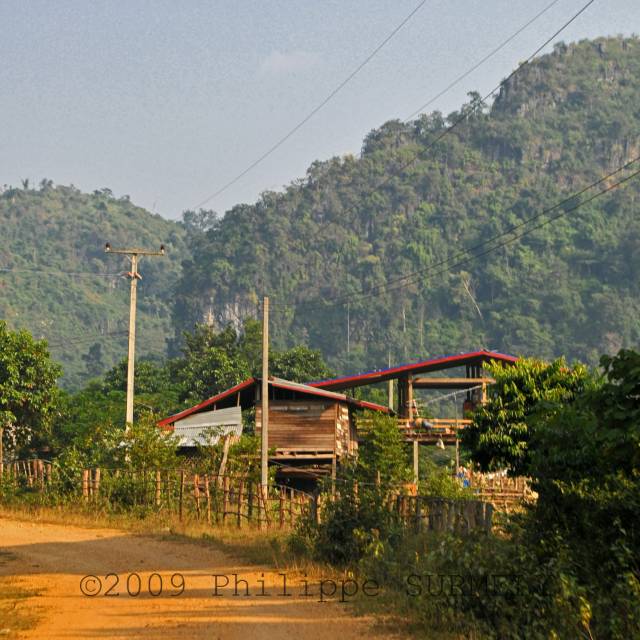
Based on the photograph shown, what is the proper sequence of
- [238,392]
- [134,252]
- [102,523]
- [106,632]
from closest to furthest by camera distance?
[106,632] → [102,523] → [134,252] → [238,392]

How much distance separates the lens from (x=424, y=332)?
18688 cm

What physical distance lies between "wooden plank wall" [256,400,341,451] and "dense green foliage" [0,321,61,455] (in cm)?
1011

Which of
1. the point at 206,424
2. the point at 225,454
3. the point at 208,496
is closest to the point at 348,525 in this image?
the point at 208,496

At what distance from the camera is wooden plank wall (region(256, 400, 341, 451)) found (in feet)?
164

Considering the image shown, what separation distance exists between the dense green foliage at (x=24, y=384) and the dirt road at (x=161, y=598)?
2119cm

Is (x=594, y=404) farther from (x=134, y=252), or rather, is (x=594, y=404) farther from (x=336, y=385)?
(x=336, y=385)

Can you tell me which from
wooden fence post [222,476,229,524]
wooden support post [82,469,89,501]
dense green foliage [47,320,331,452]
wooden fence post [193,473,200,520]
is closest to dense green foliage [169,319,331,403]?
dense green foliage [47,320,331,452]

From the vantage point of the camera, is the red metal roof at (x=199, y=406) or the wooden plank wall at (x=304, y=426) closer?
the red metal roof at (x=199, y=406)

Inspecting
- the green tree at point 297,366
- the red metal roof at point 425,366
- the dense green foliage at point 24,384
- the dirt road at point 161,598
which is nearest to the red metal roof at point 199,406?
the dense green foliage at point 24,384

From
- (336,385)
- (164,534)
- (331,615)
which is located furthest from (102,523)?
(336,385)

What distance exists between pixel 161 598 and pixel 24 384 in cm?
3136

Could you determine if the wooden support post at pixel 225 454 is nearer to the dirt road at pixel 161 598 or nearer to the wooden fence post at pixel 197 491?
the wooden fence post at pixel 197 491

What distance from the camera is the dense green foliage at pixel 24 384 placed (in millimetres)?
46344

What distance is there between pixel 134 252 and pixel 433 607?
29.7m
